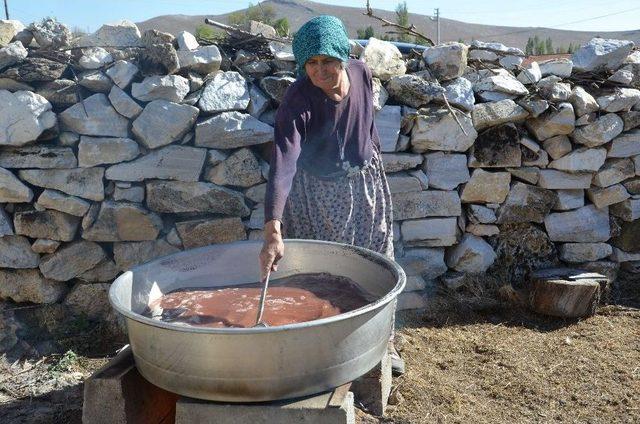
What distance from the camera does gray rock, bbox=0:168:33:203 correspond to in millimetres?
3635

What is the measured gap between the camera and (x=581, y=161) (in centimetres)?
429

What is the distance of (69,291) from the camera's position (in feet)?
13.0

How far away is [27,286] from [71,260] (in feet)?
1.13

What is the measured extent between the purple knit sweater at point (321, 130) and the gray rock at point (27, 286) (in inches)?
78.9

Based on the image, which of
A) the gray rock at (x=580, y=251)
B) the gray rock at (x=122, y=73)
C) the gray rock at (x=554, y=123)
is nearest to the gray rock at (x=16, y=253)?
→ the gray rock at (x=122, y=73)

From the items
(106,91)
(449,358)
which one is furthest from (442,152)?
(106,91)

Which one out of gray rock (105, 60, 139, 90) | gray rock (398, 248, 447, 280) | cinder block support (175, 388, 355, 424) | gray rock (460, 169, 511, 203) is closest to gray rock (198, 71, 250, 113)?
gray rock (105, 60, 139, 90)

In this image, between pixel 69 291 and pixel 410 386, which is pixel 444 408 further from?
pixel 69 291

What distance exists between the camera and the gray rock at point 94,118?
3621mm

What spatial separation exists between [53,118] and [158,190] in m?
0.73

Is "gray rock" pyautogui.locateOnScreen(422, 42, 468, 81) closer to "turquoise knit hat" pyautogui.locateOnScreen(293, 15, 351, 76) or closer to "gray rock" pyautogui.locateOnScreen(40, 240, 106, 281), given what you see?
"turquoise knit hat" pyautogui.locateOnScreen(293, 15, 351, 76)

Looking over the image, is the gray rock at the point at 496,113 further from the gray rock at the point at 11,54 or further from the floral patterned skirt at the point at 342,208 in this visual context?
the gray rock at the point at 11,54

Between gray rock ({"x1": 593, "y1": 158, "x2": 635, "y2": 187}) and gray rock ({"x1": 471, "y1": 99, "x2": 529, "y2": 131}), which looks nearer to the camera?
gray rock ({"x1": 471, "y1": 99, "x2": 529, "y2": 131})

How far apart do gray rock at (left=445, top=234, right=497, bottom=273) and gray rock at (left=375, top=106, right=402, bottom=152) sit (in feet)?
3.04
